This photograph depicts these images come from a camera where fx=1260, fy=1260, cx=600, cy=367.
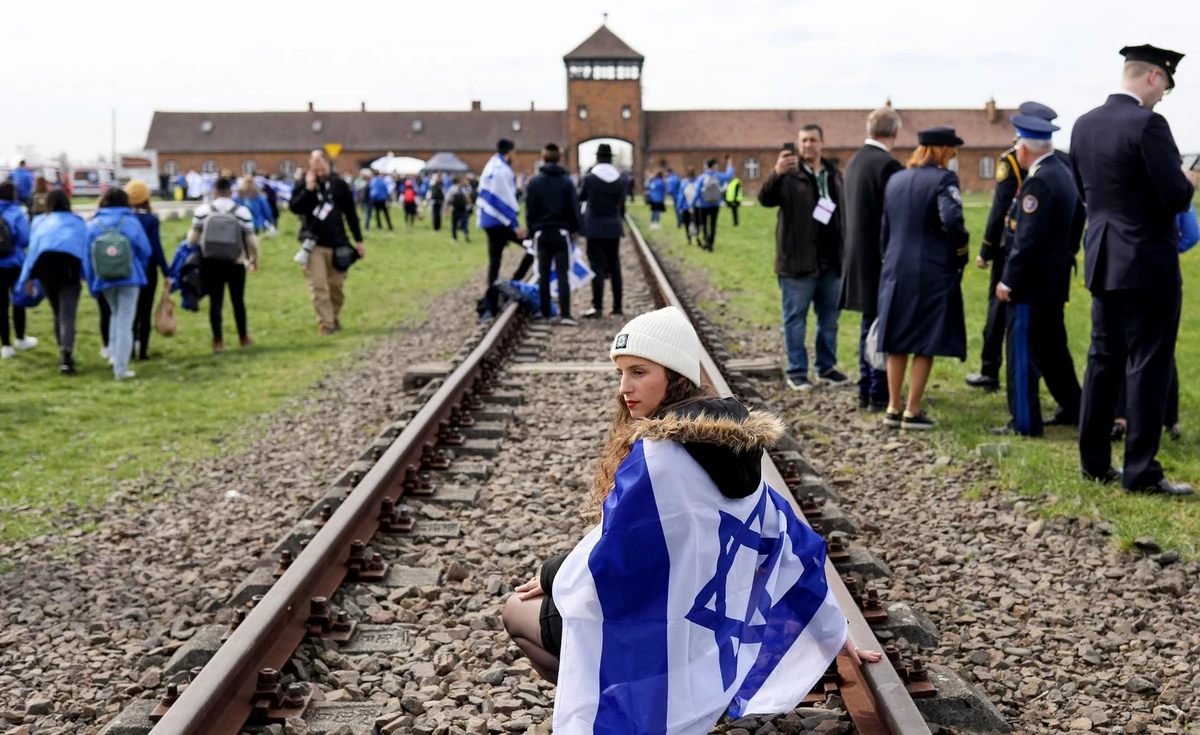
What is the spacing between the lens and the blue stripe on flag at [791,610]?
11.7ft

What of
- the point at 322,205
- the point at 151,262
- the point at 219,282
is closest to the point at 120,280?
the point at 151,262

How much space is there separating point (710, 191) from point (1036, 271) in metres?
18.7

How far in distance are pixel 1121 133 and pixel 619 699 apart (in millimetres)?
4274

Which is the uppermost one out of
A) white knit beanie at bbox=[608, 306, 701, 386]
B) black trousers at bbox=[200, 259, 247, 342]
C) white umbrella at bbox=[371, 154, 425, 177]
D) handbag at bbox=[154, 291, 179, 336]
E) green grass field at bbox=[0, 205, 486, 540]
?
white umbrella at bbox=[371, 154, 425, 177]

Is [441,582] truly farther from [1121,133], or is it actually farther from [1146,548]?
[1121,133]

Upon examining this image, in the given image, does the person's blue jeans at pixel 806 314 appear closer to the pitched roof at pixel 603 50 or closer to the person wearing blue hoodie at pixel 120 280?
the person wearing blue hoodie at pixel 120 280

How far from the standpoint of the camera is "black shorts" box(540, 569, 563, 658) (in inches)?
137

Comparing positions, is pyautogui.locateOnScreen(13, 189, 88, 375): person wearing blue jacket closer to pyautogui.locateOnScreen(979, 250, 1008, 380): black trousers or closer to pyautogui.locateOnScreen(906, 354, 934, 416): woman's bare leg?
pyautogui.locateOnScreen(906, 354, 934, 416): woman's bare leg

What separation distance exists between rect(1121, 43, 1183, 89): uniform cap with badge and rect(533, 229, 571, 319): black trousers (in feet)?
25.0

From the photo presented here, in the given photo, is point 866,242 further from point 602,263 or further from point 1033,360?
point 602,263

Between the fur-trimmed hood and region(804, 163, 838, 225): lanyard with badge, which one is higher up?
region(804, 163, 838, 225): lanyard with badge

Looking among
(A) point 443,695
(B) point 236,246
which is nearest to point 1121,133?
(A) point 443,695

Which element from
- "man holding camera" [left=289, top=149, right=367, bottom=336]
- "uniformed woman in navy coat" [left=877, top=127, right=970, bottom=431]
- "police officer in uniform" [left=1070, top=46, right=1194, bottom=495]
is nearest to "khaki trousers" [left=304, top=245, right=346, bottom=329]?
"man holding camera" [left=289, top=149, right=367, bottom=336]

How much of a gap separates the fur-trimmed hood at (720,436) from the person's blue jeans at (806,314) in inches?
251
